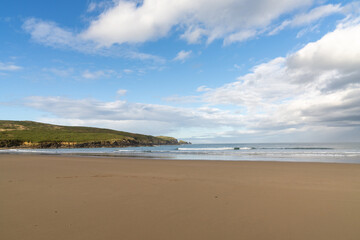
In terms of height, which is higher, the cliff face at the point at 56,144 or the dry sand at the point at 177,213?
the dry sand at the point at 177,213

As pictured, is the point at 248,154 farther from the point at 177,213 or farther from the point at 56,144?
the point at 56,144

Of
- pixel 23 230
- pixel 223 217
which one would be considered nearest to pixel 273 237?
pixel 223 217

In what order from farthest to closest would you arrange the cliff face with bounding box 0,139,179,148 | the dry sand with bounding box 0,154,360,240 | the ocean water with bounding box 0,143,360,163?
the cliff face with bounding box 0,139,179,148 < the ocean water with bounding box 0,143,360,163 < the dry sand with bounding box 0,154,360,240

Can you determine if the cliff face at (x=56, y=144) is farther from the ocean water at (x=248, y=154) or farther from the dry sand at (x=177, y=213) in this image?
the dry sand at (x=177, y=213)

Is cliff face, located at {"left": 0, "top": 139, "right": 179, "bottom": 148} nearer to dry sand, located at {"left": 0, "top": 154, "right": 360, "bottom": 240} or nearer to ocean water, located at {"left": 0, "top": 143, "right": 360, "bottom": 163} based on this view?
ocean water, located at {"left": 0, "top": 143, "right": 360, "bottom": 163}

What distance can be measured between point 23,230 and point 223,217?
11.6 ft

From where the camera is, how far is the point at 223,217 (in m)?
4.09

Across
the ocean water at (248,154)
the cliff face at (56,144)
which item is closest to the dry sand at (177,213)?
the ocean water at (248,154)

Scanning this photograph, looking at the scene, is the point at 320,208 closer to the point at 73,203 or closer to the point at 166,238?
the point at 166,238

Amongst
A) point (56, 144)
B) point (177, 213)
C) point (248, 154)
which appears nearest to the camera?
point (177, 213)

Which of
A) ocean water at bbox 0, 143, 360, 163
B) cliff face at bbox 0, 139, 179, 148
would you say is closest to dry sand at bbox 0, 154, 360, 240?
ocean water at bbox 0, 143, 360, 163

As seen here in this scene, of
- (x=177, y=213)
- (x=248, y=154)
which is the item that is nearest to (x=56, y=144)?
(x=248, y=154)

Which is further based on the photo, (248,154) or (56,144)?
(56,144)

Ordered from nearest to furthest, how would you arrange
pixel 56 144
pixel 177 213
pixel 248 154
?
pixel 177 213, pixel 248 154, pixel 56 144
